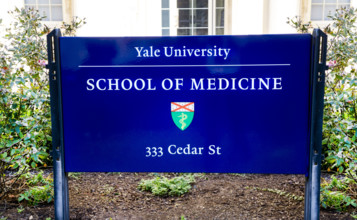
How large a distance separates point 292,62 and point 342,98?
79 centimetres

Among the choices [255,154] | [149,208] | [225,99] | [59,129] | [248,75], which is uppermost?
[248,75]

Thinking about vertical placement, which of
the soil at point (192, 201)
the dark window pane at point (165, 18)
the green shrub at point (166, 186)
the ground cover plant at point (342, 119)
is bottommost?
the soil at point (192, 201)

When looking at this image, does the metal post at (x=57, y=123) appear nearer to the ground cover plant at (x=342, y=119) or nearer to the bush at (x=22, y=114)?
the bush at (x=22, y=114)

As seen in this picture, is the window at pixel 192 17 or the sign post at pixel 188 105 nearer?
the sign post at pixel 188 105

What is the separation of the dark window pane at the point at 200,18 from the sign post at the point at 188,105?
5378mm

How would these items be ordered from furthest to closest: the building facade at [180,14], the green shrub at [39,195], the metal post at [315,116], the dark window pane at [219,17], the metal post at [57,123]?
1. the dark window pane at [219,17]
2. the building facade at [180,14]
3. the green shrub at [39,195]
4. the metal post at [57,123]
5. the metal post at [315,116]

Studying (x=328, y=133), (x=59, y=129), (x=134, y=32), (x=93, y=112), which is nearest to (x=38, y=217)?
(x=59, y=129)

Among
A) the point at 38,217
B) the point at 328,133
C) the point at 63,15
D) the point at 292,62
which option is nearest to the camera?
the point at 292,62

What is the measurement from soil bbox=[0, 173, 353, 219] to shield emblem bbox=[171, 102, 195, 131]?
2.54 feet

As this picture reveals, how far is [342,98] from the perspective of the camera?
105 inches

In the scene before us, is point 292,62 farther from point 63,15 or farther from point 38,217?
point 63,15

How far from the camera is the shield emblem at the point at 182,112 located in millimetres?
2219

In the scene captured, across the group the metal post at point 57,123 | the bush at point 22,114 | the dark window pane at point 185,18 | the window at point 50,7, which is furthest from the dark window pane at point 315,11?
the metal post at point 57,123

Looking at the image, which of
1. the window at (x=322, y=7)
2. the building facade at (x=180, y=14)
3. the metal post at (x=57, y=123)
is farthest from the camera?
the window at (x=322, y=7)
